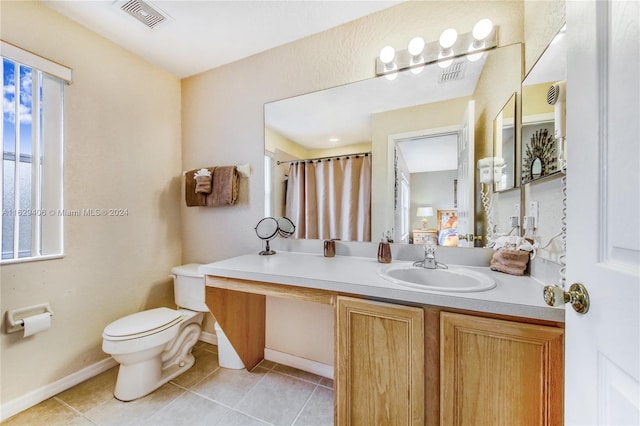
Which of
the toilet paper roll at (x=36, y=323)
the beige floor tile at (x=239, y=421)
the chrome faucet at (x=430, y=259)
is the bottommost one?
the beige floor tile at (x=239, y=421)

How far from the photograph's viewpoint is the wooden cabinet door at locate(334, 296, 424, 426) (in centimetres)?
92

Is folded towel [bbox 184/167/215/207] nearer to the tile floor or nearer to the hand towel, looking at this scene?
the hand towel

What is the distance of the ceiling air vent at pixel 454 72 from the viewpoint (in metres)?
1.33

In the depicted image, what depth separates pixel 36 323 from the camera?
4.52 feet

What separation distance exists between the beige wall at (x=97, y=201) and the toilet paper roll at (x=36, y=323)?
9cm

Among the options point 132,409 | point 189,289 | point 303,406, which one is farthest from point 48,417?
point 303,406

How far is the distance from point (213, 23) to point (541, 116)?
195cm

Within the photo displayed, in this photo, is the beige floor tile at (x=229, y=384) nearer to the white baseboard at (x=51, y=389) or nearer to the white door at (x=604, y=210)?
the white baseboard at (x=51, y=389)

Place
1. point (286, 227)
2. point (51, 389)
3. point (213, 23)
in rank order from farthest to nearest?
point (286, 227), point (213, 23), point (51, 389)

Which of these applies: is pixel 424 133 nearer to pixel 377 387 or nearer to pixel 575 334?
pixel 575 334

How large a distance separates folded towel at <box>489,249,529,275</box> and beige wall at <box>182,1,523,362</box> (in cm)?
106

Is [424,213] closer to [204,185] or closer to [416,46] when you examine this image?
[416,46]

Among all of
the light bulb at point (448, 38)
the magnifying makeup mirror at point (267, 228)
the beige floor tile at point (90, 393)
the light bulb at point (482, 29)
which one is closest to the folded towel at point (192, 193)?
the magnifying makeup mirror at point (267, 228)

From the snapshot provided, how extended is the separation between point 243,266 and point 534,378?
4.34 ft
